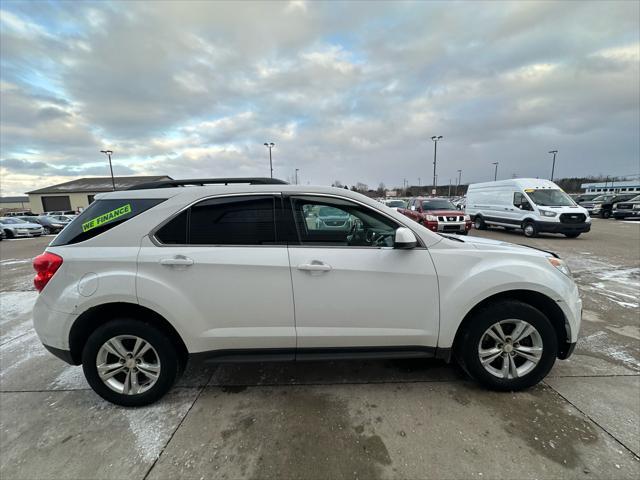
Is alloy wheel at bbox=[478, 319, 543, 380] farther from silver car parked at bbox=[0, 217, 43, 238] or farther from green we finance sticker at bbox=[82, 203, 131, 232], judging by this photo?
silver car parked at bbox=[0, 217, 43, 238]

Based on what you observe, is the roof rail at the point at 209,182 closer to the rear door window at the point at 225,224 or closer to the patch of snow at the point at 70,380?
the rear door window at the point at 225,224

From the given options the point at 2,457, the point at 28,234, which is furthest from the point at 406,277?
the point at 28,234

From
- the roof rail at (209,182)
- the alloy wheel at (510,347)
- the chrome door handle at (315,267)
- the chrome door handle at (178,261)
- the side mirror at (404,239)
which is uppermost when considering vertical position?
the roof rail at (209,182)

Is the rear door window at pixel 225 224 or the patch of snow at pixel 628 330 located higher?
the rear door window at pixel 225 224

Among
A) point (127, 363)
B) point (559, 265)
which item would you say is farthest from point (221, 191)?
point (559, 265)

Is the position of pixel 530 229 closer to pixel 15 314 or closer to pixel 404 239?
pixel 404 239

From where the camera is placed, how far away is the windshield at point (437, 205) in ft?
42.8

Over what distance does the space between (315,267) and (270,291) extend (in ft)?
1.30

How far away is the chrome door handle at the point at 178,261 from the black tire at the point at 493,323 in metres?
2.29

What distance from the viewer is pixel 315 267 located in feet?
7.60

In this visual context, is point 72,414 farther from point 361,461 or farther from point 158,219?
point 361,461

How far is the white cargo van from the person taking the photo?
11398 mm

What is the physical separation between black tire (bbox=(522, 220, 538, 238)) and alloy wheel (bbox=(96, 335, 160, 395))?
13.8 meters

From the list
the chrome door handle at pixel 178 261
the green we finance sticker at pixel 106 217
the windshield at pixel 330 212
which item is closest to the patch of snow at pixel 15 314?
the green we finance sticker at pixel 106 217
